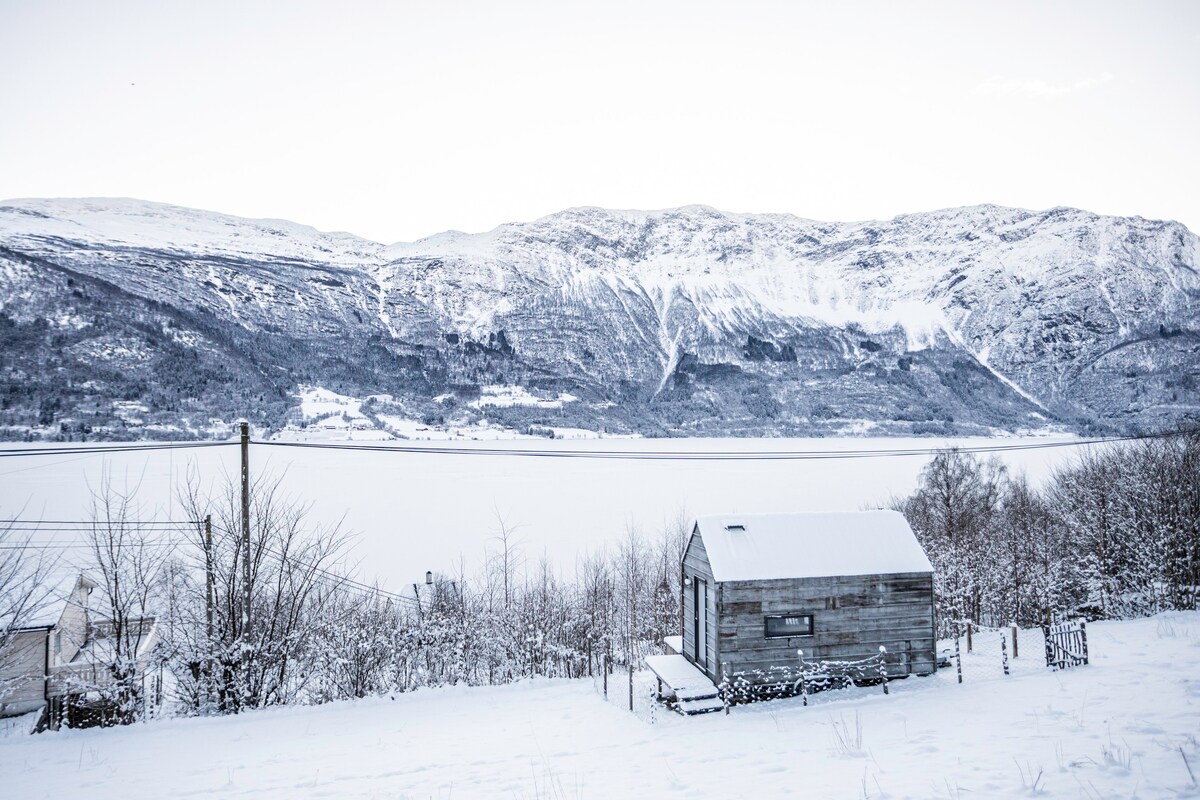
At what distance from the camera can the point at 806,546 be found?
16672 millimetres

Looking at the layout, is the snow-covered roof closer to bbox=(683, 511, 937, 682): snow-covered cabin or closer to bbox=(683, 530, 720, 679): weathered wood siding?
bbox=(683, 511, 937, 682): snow-covered cabin

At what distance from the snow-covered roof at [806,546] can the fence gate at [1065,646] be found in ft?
9.45

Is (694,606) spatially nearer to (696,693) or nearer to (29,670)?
(696,693)

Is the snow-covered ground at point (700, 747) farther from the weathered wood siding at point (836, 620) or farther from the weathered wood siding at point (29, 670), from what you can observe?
the weathered wood siding at point (29, 670)

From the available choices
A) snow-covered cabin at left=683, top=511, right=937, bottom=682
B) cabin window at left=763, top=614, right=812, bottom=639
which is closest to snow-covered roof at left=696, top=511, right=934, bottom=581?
snow-covered cabin at left=683, top=511, right=937, bottom=682

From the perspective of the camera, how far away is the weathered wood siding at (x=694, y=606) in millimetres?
15977

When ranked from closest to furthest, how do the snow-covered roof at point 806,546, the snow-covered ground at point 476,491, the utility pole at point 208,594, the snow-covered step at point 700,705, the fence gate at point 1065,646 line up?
the utility pole at point 208,594 < the fence gate at point 1065,646 < the snow-covered step at point 700,705 < the snow-covered roof at point 806,546 < the snow-covered ground at point 476,491

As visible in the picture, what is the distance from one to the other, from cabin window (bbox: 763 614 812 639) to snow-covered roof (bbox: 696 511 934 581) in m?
1.00

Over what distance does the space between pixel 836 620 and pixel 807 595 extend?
98 cm

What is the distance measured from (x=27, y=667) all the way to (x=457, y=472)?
86362 millimetres

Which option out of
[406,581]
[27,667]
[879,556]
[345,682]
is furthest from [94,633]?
[406,581]

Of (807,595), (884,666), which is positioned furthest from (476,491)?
(884,666)

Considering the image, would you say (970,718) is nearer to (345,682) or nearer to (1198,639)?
(1198,639)

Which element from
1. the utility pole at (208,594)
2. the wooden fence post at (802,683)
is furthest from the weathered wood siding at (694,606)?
the utility pole at (208,594)
